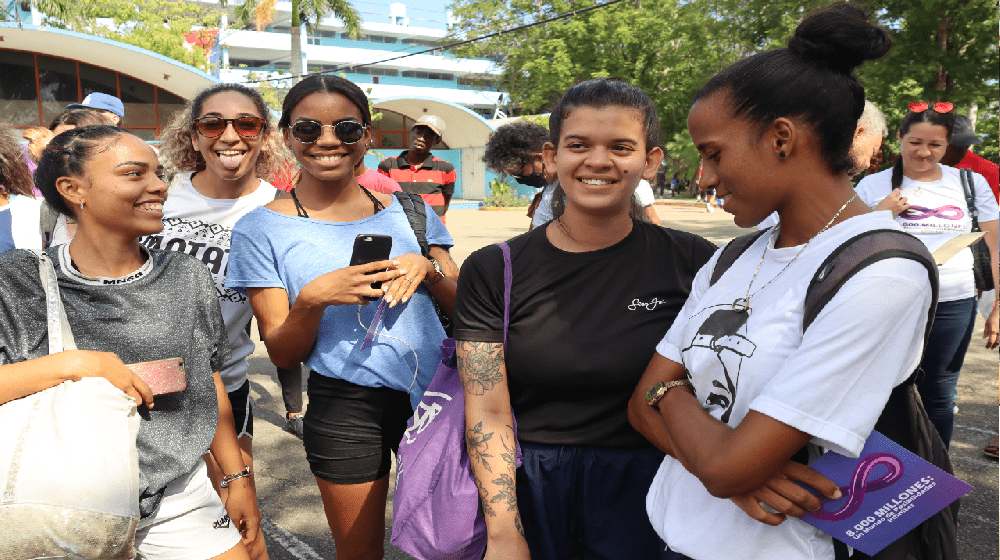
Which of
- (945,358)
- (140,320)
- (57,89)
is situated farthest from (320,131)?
(57,89)

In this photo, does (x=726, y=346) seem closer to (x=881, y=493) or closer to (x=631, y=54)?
(x=881, y=493)

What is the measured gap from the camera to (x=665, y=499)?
1.64 metres

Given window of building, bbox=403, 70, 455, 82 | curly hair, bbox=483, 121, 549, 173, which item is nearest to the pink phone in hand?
curly hair, bbox=483, 121, 549, 173

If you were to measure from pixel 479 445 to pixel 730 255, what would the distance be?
832 mm

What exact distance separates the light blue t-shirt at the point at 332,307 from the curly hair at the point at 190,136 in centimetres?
94

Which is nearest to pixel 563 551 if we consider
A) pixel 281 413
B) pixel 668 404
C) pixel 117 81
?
pixel 668 404

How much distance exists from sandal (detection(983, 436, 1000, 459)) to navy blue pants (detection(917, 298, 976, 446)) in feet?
2.88

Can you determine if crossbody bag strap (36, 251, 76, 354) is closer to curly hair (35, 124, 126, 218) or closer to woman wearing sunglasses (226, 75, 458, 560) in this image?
curly hair (35, 124, 126, 218)

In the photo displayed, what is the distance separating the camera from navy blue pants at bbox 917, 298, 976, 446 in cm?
381

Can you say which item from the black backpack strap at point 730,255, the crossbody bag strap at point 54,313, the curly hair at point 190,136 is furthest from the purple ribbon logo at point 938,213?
the crossbody bag strap at point 54,313

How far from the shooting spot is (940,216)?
4.09 meters

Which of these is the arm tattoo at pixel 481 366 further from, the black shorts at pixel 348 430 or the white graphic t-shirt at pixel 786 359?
the black shorts at pixel 348 430

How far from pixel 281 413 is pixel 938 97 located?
11.4m

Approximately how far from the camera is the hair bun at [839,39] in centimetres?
141
